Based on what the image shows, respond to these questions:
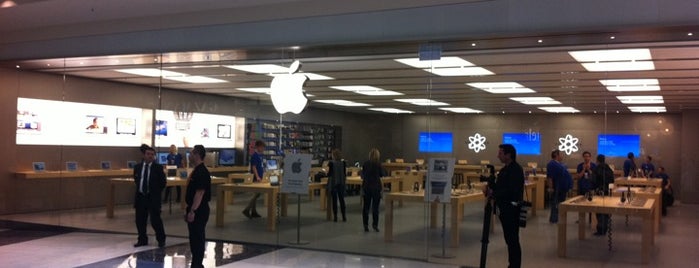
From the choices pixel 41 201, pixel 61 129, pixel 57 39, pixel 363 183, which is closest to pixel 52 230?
pixel 41 201

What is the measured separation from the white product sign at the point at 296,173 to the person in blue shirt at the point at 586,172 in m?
Result: 3.80

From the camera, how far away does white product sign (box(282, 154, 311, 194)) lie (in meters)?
8.69

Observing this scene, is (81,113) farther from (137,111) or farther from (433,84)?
(433,84)

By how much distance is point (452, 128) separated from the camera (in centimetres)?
819

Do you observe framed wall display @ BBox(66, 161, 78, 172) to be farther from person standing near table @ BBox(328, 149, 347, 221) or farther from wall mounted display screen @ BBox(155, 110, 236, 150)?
person standing near table @ BBox(328, 149, 347, 221)

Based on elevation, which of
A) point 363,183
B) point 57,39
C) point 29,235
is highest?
point 57,39

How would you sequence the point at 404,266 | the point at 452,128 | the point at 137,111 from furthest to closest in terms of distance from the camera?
the point at 137,111, the point at 452,128, the point at 404,266

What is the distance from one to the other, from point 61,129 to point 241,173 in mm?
4758

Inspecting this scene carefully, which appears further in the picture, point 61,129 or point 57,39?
point 61,129

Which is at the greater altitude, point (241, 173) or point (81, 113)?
point (81, 113)

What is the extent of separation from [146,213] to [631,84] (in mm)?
7288

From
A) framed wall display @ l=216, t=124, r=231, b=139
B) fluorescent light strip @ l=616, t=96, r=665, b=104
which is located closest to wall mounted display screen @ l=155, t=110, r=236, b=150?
framed wall display @ l=216, t=124, r=231, b=139

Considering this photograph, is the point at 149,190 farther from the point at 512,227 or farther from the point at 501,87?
the point at 501,87

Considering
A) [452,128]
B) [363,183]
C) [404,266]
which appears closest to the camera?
[404,266]
